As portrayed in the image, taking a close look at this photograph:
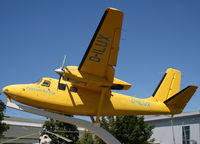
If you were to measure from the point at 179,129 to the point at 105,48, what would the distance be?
42.9m

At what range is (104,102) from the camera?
43.6ft

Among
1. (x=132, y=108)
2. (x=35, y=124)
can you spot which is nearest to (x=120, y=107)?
(x=132, y=108)

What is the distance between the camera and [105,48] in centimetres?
1146

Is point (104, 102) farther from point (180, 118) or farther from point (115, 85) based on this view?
point (180, 118)

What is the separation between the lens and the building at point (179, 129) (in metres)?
43.8

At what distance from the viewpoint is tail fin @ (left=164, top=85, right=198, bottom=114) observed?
14.2 meters

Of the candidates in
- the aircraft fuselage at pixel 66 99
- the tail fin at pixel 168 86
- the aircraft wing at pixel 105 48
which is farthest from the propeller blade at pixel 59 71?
the tail fin at pixel 168 86

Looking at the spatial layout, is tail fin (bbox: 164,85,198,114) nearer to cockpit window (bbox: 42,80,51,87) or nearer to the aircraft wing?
the aircraft wing

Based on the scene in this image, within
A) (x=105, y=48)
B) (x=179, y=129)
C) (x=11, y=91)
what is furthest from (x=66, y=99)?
(x=179, y=129)

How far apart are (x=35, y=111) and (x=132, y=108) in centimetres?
634

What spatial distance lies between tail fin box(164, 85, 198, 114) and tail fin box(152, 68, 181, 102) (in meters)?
1.44

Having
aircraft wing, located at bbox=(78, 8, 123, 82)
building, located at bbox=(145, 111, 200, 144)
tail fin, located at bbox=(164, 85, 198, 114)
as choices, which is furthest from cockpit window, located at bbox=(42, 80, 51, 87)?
building, located at bbox=(145, 111, 200, 144)

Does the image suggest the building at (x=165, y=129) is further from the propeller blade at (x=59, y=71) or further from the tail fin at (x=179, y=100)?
the propeller blade at (x=59, y=71)

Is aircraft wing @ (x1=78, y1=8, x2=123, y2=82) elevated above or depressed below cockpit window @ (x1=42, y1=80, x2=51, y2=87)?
above
